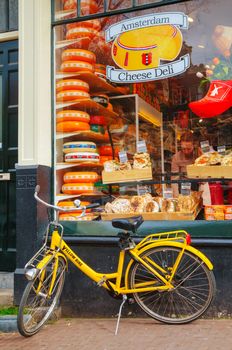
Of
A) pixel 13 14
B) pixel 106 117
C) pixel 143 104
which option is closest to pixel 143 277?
pixel 106 117

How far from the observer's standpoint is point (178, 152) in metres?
5.95

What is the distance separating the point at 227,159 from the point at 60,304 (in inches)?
96.6

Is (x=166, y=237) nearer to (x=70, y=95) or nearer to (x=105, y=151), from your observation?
(x=105, y=151)

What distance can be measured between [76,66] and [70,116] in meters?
0.63

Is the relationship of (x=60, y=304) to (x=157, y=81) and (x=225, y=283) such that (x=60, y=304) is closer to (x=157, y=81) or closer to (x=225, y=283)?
(x=225, y=283)

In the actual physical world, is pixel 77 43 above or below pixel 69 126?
above

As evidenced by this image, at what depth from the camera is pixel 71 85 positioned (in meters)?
5.48

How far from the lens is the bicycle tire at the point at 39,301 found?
4.07 meters

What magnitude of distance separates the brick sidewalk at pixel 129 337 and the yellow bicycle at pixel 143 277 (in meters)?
0.13

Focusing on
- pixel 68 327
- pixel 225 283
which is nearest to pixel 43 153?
pixel 68 327

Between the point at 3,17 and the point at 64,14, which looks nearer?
the point at 64,14

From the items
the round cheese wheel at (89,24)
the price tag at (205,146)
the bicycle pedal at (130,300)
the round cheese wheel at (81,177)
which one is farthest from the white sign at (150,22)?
the bicycle pedal at (130,300)

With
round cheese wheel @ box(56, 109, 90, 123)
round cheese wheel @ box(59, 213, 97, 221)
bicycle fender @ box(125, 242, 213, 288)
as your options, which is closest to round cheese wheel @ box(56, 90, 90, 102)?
round cheese wheel @ box(56, 109, 90, 123)

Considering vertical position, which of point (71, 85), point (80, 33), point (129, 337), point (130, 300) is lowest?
point (129, 337)
